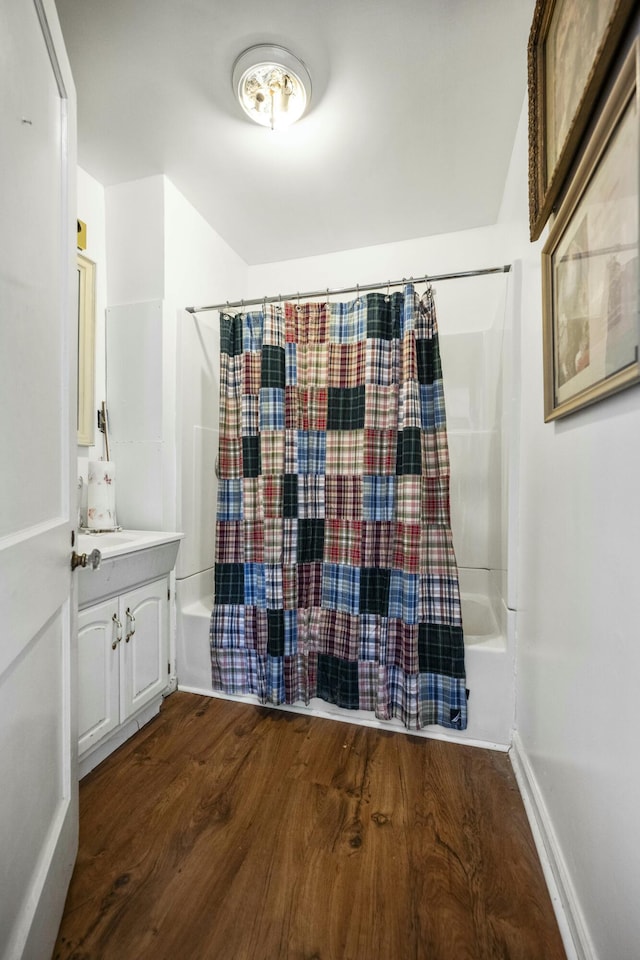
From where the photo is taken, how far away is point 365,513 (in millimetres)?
1722

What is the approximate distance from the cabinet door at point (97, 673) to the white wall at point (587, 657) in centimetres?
147

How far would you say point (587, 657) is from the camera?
0.90 m

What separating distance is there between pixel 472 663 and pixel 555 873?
0.65 metres

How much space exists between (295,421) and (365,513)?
0.52 metres

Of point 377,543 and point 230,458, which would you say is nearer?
point 377,543

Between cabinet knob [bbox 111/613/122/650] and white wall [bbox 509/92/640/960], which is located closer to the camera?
white wall [bbox 509/92/640/960]

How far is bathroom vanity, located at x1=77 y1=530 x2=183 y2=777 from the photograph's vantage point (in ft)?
4.66

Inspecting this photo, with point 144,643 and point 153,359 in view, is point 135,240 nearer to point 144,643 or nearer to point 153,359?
point 153,359

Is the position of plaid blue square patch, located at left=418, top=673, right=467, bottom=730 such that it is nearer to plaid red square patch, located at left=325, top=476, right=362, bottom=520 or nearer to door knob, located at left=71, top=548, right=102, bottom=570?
plaid red square patch, located at left=325, top=476, right=362, bottom=520

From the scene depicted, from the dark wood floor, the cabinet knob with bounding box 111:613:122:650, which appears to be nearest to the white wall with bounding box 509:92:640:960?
the dark wood floor

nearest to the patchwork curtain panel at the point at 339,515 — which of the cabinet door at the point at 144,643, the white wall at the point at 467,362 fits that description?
the cabinet door at the point at 144,643

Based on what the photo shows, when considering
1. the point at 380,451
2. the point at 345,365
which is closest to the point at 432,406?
the point at 380,451

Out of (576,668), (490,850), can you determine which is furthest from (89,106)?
(490,850)

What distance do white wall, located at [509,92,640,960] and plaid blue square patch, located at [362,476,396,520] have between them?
0.53 meters
